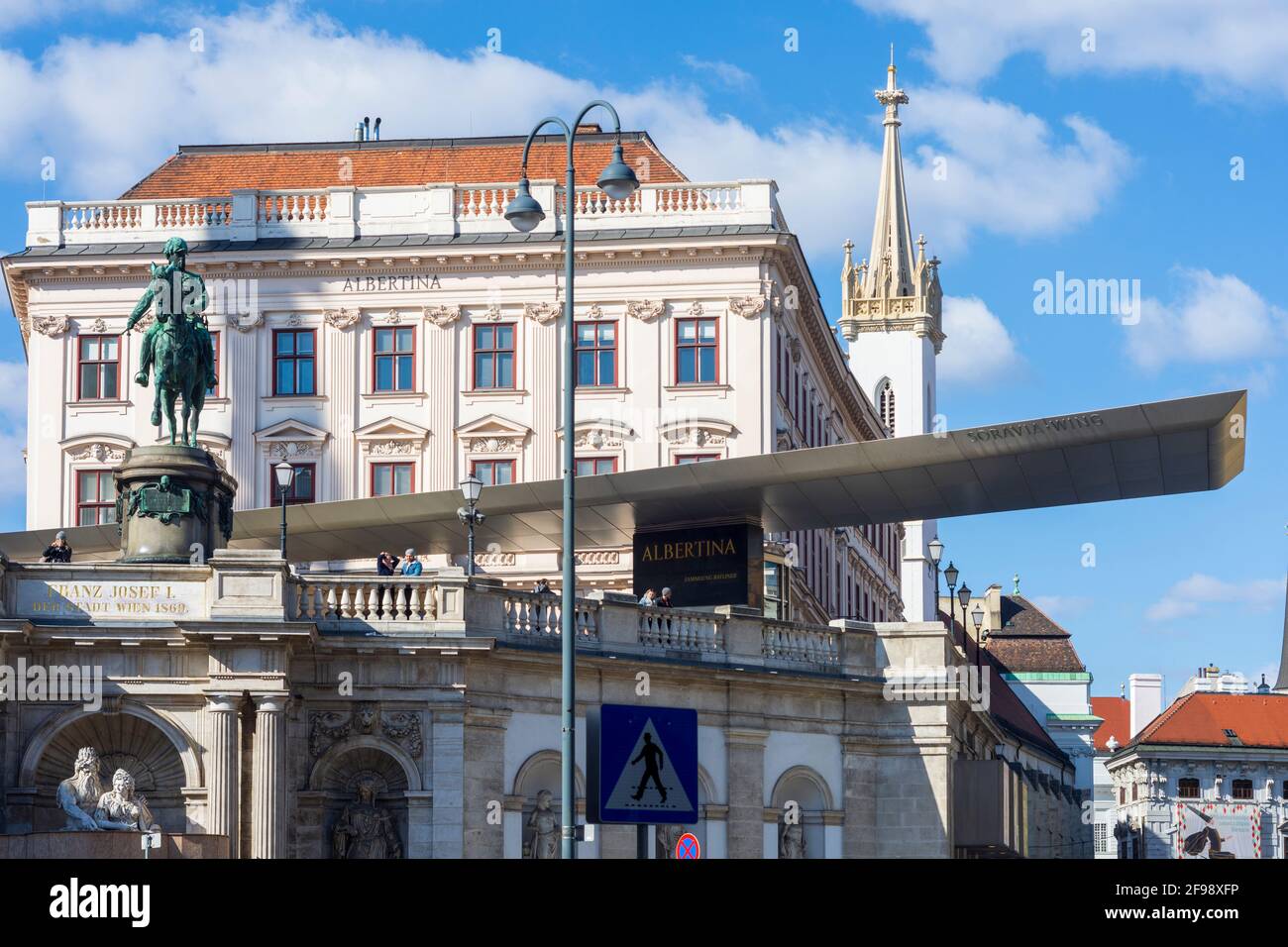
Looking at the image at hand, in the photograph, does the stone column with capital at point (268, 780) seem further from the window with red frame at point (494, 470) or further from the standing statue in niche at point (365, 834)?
the window with red frame at point (494, 470)

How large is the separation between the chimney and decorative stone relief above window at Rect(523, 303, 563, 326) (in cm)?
11569

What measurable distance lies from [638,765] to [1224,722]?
126m

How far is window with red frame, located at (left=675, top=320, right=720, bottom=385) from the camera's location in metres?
70.4

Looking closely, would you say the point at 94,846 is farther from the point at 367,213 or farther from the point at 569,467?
the point at 367,213

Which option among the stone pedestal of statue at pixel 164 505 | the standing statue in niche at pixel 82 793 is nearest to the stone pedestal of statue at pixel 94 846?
A: the standing statue in niche at pixel 82 793

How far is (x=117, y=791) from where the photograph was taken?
118 feet

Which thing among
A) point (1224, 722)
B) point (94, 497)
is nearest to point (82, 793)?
point (94, 497)

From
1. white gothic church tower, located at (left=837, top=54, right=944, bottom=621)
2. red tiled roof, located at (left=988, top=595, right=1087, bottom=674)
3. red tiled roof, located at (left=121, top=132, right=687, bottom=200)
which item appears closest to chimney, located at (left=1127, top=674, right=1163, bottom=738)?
red tiled roof, located at (left=988, top=595, right=1087, bottom=674)

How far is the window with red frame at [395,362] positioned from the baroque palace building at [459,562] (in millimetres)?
118

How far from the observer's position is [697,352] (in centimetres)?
7062

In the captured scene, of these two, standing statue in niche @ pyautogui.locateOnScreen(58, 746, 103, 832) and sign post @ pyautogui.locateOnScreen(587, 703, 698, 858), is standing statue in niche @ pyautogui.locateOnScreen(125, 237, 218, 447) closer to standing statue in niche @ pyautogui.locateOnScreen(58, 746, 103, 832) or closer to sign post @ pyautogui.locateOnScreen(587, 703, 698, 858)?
standing statue in niche @ pyautogui.locateOnScreen(58, 746, 103, 832)
